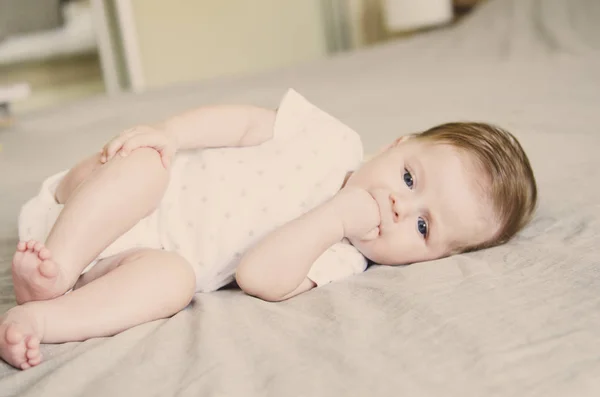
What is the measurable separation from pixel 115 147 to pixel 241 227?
19 centimetres

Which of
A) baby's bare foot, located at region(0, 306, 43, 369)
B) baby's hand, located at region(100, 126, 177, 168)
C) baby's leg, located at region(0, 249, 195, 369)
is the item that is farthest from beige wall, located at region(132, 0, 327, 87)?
baby's bare foot, located at region(0, 306, 43, 369)

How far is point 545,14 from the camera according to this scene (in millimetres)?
2229

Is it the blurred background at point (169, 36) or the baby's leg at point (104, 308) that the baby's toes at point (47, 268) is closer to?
the baby's leg at point (104, 308)

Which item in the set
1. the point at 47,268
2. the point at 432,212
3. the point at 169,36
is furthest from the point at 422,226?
the point at 169,36

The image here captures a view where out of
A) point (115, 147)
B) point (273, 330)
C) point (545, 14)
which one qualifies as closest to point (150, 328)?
point (273, 330)

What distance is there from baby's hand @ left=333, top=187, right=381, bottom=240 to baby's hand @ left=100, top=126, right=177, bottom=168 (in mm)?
227

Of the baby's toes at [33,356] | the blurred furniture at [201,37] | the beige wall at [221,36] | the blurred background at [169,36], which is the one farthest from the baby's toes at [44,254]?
the beige wall at [221,36]

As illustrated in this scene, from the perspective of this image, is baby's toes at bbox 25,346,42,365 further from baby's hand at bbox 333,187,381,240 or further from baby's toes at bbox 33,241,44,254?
baby's hand at bbox 333,187,381,240

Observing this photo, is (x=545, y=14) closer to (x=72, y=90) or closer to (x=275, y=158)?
(x=275, y=158)

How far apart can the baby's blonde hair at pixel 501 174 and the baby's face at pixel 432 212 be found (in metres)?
0.01

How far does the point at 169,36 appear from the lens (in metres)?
3.50

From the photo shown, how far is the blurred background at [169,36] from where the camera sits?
10.8 ft

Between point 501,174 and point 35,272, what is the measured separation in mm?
583

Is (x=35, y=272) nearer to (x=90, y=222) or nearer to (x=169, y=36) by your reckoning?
(x=90, y=222)
